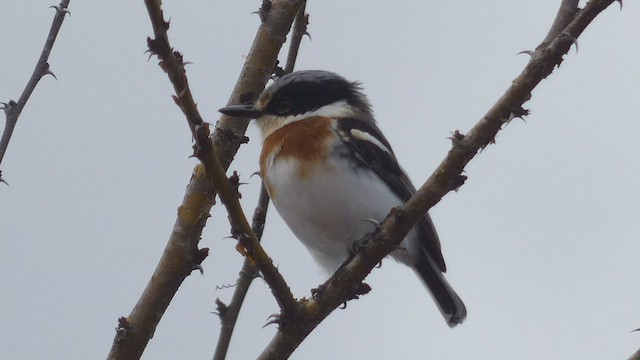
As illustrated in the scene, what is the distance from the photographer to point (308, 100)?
7.16 m

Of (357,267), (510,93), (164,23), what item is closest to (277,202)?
(357,267)

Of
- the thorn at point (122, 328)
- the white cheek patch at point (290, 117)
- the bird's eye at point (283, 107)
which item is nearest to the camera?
the thorn at point (122, 328)

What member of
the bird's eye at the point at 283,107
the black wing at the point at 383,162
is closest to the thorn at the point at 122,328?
the black wing at the point at 383,162

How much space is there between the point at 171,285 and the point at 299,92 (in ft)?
9.27

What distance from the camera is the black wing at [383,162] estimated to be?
6562 millimetres

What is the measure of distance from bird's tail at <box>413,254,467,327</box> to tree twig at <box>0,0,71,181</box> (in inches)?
123

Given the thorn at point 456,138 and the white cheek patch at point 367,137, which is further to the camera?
the white cheek patch at point 367,137

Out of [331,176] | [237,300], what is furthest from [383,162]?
[237,300]

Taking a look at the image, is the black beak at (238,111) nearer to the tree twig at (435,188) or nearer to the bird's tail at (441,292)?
the tree twig at (435,188)

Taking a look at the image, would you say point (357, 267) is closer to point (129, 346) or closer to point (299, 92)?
point (129, 346)

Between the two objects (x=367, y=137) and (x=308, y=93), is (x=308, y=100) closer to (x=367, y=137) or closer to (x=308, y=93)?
(x=308, y=93)

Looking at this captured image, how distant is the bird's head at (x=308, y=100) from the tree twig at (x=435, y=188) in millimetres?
2135

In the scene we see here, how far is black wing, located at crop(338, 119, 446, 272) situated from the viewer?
6.56 meters

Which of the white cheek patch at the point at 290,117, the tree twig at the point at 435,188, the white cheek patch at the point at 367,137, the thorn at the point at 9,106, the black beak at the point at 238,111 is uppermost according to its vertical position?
the white cheek patch at the point at 290,117
